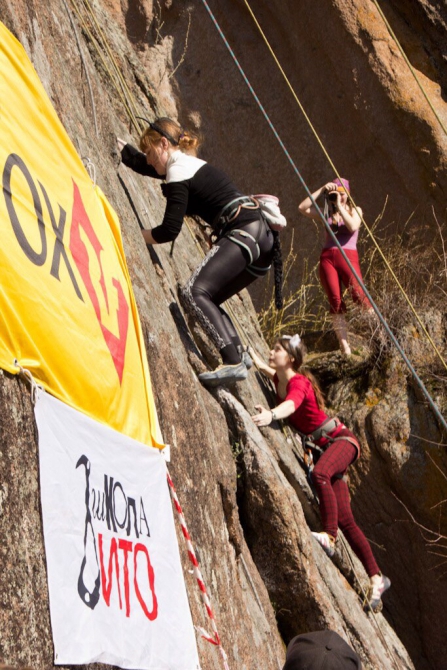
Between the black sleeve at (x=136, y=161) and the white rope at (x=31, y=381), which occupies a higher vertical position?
the black sleeve at (x=136, y=161)

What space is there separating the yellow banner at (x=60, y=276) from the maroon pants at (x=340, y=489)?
8.53 feet

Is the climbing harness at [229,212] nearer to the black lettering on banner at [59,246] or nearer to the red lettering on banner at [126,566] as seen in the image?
the black lettering on banner at [59,246]

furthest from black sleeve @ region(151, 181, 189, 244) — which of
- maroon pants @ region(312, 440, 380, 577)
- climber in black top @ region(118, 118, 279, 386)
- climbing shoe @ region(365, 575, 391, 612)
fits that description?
climbing shoe @ region(365, 575, 391, 612)

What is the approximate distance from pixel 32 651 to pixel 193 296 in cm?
306

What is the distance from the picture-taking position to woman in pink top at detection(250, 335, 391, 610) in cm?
629

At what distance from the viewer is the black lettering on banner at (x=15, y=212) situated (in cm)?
292

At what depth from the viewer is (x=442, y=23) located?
1029 cm

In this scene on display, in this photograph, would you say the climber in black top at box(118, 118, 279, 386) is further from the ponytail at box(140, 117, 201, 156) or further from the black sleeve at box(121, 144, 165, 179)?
the black sleeve at box(121, 144, 165, 179)

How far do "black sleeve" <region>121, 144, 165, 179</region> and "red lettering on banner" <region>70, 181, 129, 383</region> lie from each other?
164 cm

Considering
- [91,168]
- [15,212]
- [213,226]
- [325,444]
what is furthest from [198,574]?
[325,444]

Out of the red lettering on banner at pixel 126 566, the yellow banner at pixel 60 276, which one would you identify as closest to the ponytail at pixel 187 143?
the yellow banner at pixel 60 276

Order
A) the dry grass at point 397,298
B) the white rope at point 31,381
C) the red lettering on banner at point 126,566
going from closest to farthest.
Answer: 1. the white rope at point 31,381
2. the red lettering on banner at point 126,566
3. the dry grass at point 397,298

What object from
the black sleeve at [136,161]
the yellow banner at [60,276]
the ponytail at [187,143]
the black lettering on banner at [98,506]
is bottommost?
the black lettering on banner at [98,506]

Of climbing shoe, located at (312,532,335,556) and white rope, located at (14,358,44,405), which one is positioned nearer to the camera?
white rope, located at (14,358,44,405)
